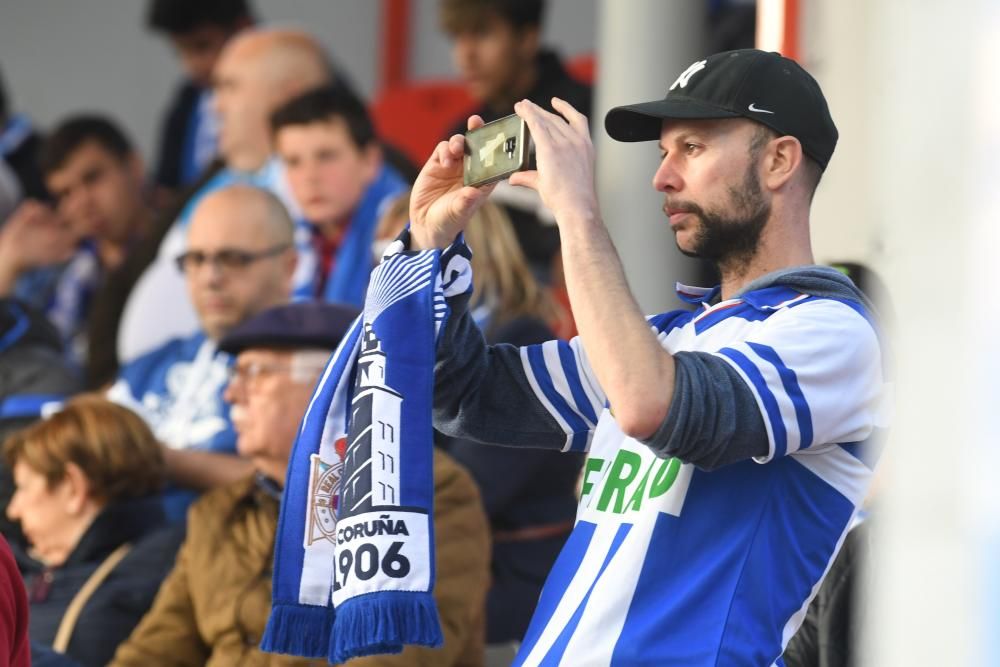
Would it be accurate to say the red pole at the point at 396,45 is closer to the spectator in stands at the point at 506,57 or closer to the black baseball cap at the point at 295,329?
the spectator in stands at the point at 506,57

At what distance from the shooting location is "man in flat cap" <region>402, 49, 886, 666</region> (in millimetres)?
2342

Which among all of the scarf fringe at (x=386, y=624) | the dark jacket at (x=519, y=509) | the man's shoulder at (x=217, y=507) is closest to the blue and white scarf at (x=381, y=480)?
the scarf fringe at (x=386, y=624)

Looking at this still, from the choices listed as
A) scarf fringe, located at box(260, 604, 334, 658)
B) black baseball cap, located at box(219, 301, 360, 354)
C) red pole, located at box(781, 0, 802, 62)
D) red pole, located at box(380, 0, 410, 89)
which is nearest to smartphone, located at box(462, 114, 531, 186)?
scarf fringe, located at box(260, 604, 334, 658)

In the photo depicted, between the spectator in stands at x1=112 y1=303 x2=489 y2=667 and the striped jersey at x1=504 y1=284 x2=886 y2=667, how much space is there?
106 cm

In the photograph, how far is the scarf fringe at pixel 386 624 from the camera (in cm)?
258

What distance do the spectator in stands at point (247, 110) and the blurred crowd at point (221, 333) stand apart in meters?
0.01

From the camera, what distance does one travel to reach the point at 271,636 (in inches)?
111

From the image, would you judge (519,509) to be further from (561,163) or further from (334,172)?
(561,163)

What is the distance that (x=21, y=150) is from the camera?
7.95 meters

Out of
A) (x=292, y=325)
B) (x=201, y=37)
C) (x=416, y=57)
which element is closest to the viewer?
(x=292, y=325)

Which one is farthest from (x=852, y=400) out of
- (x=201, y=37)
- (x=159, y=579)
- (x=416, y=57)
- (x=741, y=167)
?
(x=416, y=57)

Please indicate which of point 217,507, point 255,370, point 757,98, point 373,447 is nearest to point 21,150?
point 255,370

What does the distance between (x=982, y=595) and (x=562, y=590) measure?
1.08 meters

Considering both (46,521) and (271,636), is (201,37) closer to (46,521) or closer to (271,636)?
(46,521)
